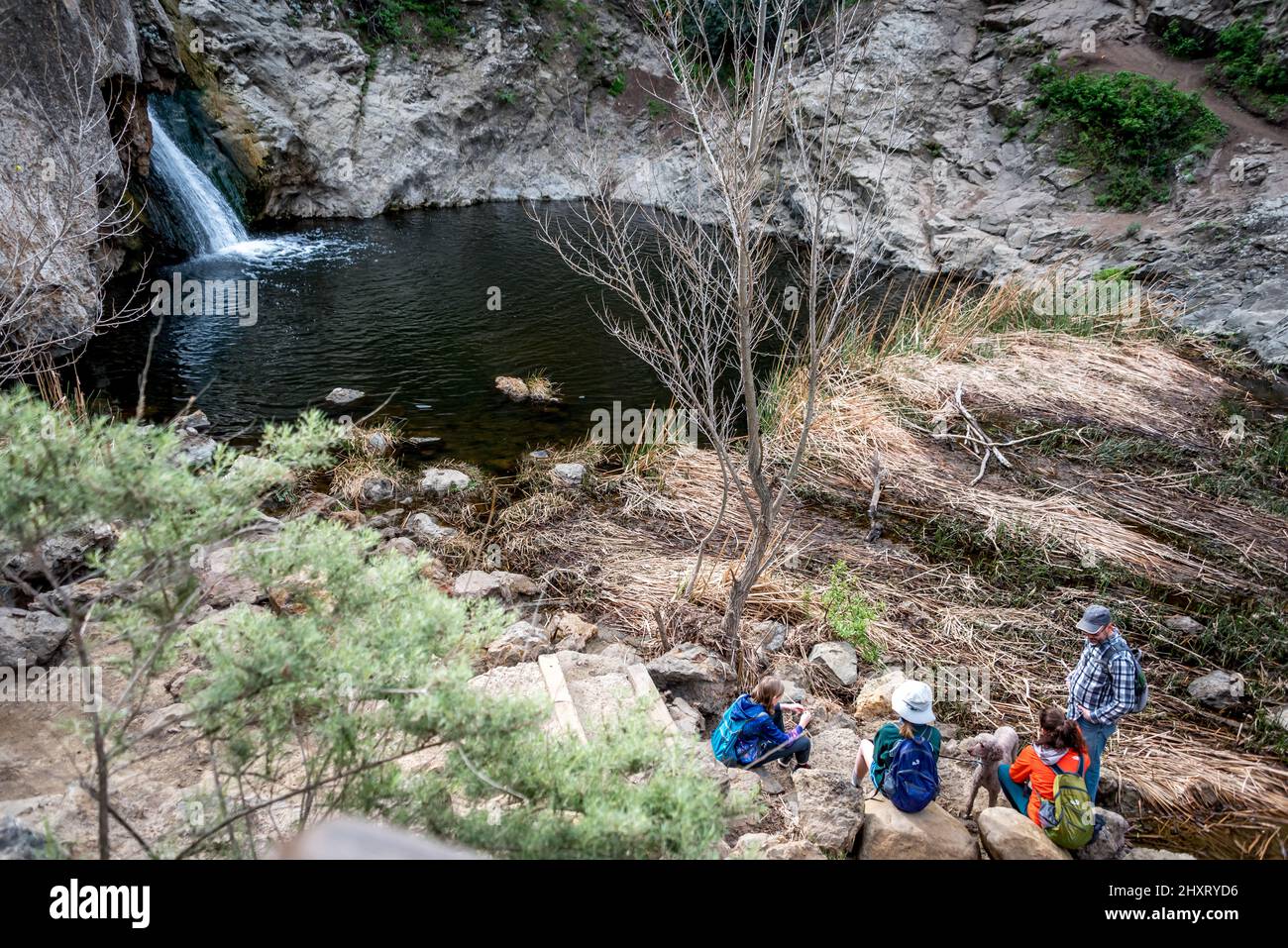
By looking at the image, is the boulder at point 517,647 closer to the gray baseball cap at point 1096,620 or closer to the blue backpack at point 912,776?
the blue backpack at point 912,776

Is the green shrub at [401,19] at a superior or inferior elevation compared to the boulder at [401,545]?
superior

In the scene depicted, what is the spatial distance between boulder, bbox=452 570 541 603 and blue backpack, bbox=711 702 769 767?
2222mm

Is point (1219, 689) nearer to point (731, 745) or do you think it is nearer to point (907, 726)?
point (907, 726)

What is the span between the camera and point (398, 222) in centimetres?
1884

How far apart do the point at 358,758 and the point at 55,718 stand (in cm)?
243

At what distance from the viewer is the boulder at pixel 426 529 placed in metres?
6.81

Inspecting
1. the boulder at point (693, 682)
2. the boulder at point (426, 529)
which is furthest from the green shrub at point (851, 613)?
the boulder at point (426, 529)

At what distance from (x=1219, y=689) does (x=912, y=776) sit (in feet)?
8.98

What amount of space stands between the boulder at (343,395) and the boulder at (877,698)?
6.99 metres

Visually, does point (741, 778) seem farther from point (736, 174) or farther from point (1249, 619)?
point (1249, 619)

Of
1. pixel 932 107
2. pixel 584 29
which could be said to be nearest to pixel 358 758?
pixel 932 107

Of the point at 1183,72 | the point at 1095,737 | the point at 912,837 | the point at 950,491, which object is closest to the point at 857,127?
the point at 1183,72

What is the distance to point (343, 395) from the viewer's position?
9.50m

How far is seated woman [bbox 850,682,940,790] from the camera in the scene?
149 inches
